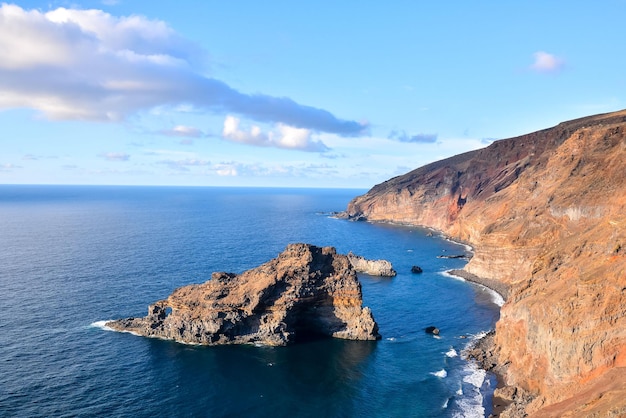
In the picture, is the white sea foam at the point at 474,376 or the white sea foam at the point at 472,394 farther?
the white sea foam at the point at 474,376

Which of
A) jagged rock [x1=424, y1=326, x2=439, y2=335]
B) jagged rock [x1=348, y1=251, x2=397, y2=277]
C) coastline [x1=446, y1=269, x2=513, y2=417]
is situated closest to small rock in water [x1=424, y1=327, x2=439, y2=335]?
jagged rock [x1=424, y1=326, x2=439, y2=335]

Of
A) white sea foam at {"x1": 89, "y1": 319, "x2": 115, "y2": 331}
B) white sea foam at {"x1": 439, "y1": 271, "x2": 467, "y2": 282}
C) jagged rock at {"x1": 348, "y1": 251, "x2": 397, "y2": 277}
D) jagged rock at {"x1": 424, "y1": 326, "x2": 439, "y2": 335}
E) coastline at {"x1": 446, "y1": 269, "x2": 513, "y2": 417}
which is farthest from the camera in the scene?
jagged rock at {"x1": 348, "y1": 251, "x2": 397, "y2": 277}

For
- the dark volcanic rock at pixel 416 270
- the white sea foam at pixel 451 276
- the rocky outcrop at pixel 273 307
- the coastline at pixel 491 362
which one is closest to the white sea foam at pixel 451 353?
the coastline at pixel 491 362

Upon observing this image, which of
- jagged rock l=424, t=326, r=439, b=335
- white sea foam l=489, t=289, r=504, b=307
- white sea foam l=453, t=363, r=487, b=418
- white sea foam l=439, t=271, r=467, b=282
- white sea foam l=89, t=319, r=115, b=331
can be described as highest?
white sea foam l=439, t=271, r=467, b=282

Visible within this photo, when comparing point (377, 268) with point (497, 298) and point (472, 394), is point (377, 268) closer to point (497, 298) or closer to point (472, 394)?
point (497, 298)

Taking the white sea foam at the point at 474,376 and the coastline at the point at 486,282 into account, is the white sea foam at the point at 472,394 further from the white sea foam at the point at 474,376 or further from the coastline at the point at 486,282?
the coastline at the point at 486,282

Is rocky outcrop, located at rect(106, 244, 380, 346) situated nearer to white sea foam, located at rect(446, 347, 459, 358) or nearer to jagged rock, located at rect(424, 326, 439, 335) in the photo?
jagged rock, located at rect(424, 326, 439, 335)

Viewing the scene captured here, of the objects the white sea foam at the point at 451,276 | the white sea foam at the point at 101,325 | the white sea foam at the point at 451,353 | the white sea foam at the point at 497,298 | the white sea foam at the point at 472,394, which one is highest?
the white sea foam at the point at 451,276

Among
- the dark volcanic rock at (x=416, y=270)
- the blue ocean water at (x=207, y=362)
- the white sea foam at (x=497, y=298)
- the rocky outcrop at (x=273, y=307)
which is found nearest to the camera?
the blue ocean water at (x=207, y=362)

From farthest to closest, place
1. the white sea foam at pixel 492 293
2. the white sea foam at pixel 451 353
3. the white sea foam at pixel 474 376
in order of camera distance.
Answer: the white sea foam at pixel 492 293
the white sea foam at pixel 451 353
the white sea foam at pixel 474 376

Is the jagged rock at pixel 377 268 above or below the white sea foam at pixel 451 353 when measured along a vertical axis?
above
